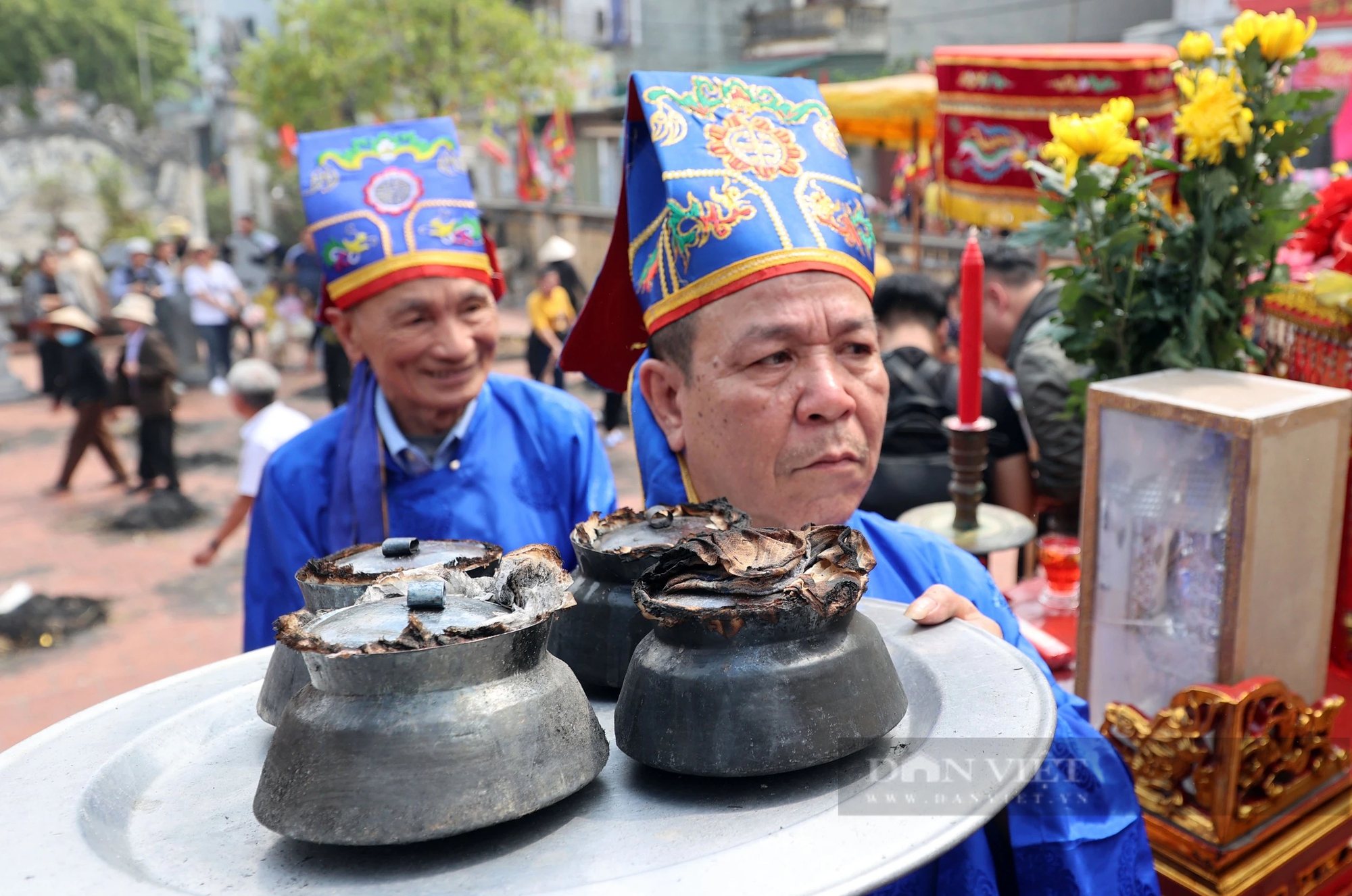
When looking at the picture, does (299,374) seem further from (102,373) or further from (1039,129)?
(1039,129)

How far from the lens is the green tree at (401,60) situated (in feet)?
62.4

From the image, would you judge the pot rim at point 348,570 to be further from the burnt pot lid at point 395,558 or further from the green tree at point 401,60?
the green tree at point 401,60

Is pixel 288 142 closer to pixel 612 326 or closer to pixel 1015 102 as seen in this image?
pixel 1015 102

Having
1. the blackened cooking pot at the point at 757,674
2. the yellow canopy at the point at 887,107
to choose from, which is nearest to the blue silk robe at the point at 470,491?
the blackened cooking pot at the point at 757,674

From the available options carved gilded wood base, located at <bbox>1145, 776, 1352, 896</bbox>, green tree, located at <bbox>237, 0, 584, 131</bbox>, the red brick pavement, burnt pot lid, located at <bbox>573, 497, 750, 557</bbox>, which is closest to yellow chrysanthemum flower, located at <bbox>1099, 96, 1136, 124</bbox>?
carved gilded wood base, located at <bbox>1145, 776, 1352, 896</bbox>

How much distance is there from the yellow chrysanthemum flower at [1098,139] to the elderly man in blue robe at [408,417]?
4.37ft

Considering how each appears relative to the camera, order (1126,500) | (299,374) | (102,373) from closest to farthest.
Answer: (1126,500) < (102,373) < (299,374)

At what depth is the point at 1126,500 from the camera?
2309mm

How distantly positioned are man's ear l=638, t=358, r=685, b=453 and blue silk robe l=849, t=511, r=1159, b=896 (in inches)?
18.3

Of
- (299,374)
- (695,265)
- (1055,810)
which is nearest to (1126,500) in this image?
(1055,810)

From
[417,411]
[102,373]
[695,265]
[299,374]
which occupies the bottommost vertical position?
[299,374]

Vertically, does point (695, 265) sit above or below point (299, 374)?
above

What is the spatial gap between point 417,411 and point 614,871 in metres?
2.28

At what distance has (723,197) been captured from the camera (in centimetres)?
158
